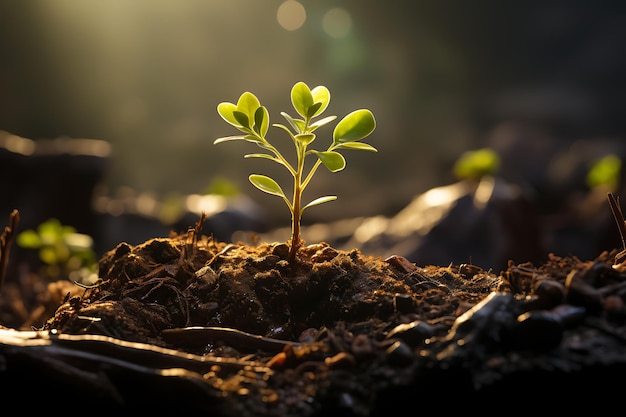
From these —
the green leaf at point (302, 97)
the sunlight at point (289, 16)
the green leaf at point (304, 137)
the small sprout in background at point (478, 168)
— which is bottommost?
the green leaf at point (304, 137)

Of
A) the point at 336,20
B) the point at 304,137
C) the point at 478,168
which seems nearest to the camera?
the point at 304,137

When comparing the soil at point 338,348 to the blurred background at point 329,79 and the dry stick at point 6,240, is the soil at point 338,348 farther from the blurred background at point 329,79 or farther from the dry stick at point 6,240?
the blurred background at point 329,79

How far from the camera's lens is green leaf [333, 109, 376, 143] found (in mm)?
1648

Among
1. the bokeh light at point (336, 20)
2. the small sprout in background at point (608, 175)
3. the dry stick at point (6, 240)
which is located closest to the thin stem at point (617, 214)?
the dry stick at point (6, 240)

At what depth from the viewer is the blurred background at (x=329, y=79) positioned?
15.0m

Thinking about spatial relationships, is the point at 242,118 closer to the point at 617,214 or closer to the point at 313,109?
the point at 313,109

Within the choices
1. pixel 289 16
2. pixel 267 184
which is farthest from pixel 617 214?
pixel 289 16

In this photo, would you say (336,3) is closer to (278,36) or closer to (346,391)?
(278,36)

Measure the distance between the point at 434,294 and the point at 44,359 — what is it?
3.33ft

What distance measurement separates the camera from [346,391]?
3.74ft

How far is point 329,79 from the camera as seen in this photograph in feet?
55.1

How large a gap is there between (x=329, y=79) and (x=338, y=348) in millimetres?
16143

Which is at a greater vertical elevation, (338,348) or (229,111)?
(229,111)

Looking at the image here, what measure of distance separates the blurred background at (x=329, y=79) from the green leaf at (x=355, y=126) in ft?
39.0
